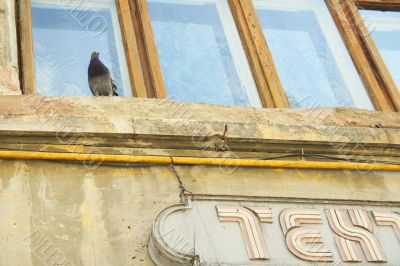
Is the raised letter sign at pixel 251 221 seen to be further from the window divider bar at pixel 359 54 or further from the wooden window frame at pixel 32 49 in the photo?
the window divider bar at pixel 359 54

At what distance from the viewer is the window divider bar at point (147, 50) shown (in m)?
5.96

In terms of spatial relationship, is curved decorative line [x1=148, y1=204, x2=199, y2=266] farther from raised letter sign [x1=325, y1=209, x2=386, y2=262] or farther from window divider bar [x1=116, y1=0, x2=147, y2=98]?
window divider bar [x1=116, y1=0, x2=147, y2=98]

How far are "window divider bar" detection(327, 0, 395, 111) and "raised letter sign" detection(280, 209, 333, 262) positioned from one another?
151 centimetres

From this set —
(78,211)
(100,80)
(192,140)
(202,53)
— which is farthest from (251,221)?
(202,53)

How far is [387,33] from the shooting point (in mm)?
7160

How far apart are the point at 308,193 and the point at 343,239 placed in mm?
374

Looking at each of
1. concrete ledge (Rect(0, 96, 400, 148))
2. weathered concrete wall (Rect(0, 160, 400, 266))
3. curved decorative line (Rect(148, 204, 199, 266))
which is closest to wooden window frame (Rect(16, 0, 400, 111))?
concrete ledge (Rect(0, 96, 400, 148))

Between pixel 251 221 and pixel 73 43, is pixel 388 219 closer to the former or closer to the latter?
pixel 251 221

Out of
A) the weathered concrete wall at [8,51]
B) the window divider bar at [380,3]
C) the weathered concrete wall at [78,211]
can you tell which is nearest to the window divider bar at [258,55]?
the window divider bar at [380,3]

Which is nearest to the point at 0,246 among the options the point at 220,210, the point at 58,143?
the point at 58,143

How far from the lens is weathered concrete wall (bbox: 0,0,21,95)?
550 centimetres

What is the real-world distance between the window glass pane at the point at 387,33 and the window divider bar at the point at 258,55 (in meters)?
1.04

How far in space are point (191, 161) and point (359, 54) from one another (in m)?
2.06

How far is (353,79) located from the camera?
21.5 feet
